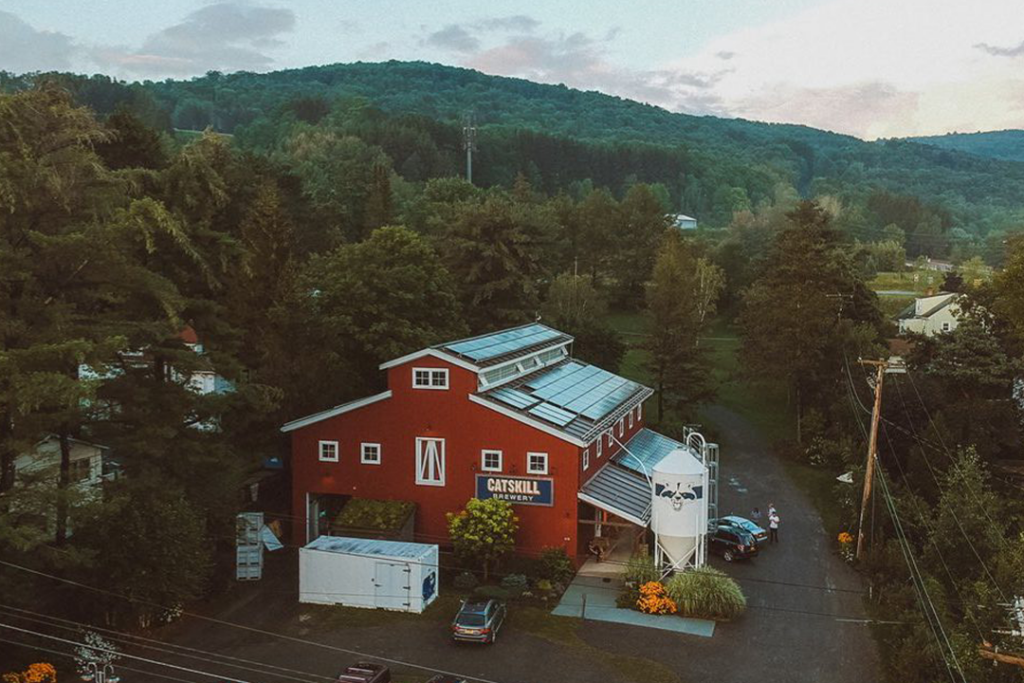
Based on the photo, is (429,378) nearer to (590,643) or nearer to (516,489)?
(516,489)

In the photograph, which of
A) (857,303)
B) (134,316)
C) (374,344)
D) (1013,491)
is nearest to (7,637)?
(134,316)

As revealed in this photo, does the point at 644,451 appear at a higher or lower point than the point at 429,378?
lower

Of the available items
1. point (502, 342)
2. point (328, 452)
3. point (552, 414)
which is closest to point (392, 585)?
point (328, 452)

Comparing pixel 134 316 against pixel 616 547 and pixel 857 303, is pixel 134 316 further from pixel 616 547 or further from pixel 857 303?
pixel 857 303

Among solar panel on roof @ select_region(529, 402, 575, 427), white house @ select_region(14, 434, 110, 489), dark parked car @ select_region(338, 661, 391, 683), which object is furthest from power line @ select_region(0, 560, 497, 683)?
solar panel on roof @ select_region(529, 402, 575, 427)

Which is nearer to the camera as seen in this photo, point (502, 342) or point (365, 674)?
point (365, 674)

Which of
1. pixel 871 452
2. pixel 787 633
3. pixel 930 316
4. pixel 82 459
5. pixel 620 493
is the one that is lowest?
pixel 787 633

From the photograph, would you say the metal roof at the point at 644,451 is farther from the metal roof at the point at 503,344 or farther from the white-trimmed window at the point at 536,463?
the metal roof at the point at 503,344

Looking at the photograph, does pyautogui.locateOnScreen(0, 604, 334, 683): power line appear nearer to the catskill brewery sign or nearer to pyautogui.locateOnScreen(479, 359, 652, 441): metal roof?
the catskill brewery sign
